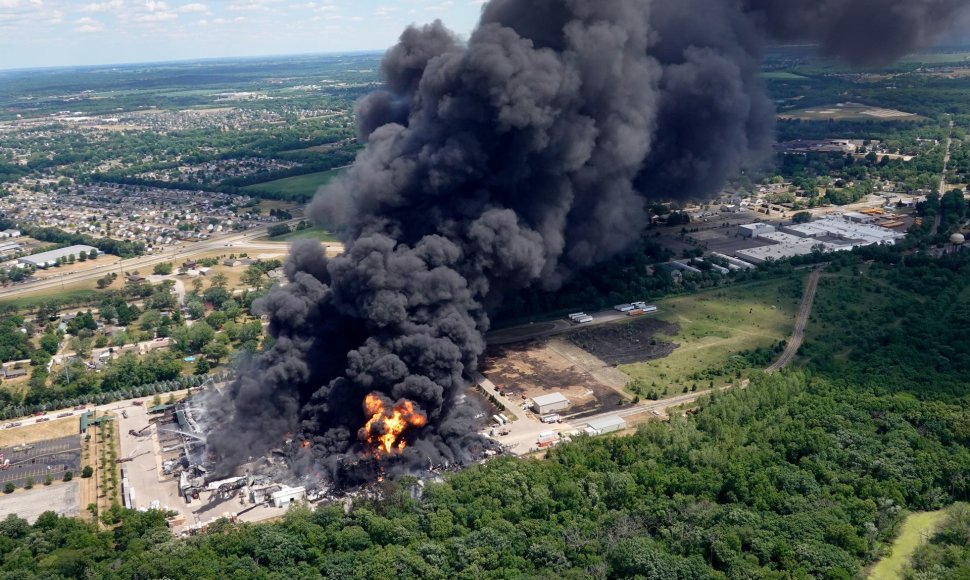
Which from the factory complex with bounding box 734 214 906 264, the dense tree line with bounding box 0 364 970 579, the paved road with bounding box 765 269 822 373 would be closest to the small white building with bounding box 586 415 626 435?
the dense tree line with bounding box 0 364 970 579

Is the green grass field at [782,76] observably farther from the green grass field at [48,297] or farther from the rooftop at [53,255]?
the green grass field at [48,297]

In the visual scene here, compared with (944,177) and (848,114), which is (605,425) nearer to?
(944,177)

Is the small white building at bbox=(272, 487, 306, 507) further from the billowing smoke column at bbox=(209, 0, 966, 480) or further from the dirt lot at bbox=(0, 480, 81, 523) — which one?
the dirt lot at bbox=(0, 480, 81, 523)

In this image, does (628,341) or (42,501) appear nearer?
(42,501)

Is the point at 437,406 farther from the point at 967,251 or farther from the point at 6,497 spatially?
the point at 967,251

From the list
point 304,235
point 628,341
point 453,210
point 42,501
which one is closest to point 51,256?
point 304,235

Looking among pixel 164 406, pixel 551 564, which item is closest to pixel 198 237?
pixel 164 406
